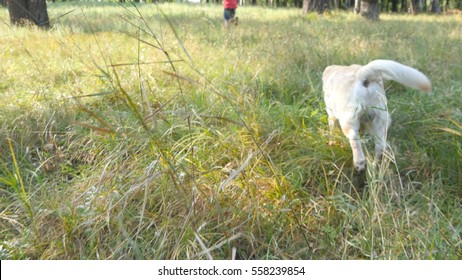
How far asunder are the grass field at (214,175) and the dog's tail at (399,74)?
335mm

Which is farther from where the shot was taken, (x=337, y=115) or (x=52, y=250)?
(x=337, y=115)

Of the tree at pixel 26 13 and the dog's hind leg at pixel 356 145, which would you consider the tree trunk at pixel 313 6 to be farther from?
the dog's hind leg at pixel 356 145

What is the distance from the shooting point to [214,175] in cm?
223

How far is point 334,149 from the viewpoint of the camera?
2506mm

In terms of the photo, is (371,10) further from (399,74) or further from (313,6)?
(399,74)

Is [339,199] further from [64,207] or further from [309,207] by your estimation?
[64,207]

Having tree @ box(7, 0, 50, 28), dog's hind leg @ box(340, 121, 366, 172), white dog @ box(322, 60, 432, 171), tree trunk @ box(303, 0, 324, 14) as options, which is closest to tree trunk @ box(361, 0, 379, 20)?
tree trunk @ box(303, 0, 324, 14)

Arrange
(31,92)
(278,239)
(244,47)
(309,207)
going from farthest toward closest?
1. (244,47)
2. (31,92)
3. (309,207)
4. (278,239)

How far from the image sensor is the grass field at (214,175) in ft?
5.90

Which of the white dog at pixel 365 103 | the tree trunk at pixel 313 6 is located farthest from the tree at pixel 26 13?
the tree trunk at pixel 313 6

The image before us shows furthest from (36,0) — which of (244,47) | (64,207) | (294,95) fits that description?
(64,207)

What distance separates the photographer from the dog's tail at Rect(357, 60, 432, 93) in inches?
86.5

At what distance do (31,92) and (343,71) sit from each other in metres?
2.77

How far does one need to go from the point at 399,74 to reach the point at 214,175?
4.02ft
